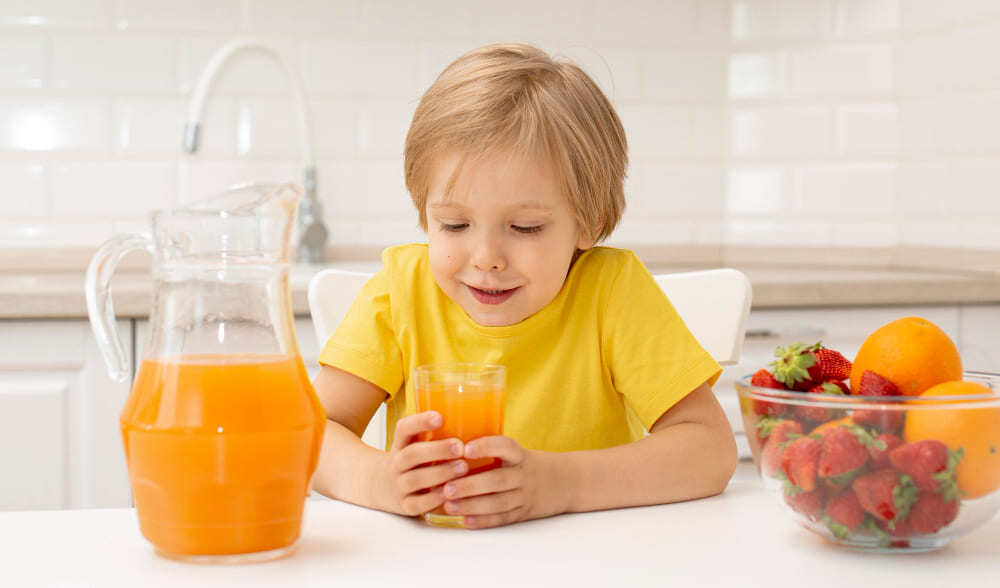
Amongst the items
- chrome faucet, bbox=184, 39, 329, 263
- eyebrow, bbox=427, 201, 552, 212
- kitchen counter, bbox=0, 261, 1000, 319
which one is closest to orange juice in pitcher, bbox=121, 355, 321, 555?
eyebrow, bbox=427, 201, 552, 212

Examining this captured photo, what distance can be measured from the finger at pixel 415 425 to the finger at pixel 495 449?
3 centimetres

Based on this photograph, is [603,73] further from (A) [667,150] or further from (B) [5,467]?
(B) [5,467]

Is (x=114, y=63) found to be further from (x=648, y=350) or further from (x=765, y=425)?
(x=765, y=425)

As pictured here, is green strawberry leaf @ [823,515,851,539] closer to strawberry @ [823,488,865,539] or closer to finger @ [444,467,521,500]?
strawberry @ [823,488,865,539]

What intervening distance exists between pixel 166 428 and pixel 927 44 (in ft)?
7.26

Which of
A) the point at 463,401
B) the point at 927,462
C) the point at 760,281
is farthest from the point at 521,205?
the point at 760,281

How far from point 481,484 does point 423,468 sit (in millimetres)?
49

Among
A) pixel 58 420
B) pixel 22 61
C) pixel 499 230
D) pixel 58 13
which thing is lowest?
pixel 58 420

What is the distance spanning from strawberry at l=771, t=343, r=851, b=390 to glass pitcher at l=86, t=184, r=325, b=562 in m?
0.33

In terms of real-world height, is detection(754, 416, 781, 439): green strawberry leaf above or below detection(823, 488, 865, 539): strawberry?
above

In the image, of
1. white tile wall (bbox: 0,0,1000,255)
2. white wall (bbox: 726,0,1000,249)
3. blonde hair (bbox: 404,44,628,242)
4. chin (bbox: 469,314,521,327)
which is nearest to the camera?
blonde hair (bbox: 404,44,628,242)

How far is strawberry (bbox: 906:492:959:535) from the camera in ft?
2.31

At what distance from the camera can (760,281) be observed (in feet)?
6.79

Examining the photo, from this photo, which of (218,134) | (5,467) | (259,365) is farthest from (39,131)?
(259,365)
